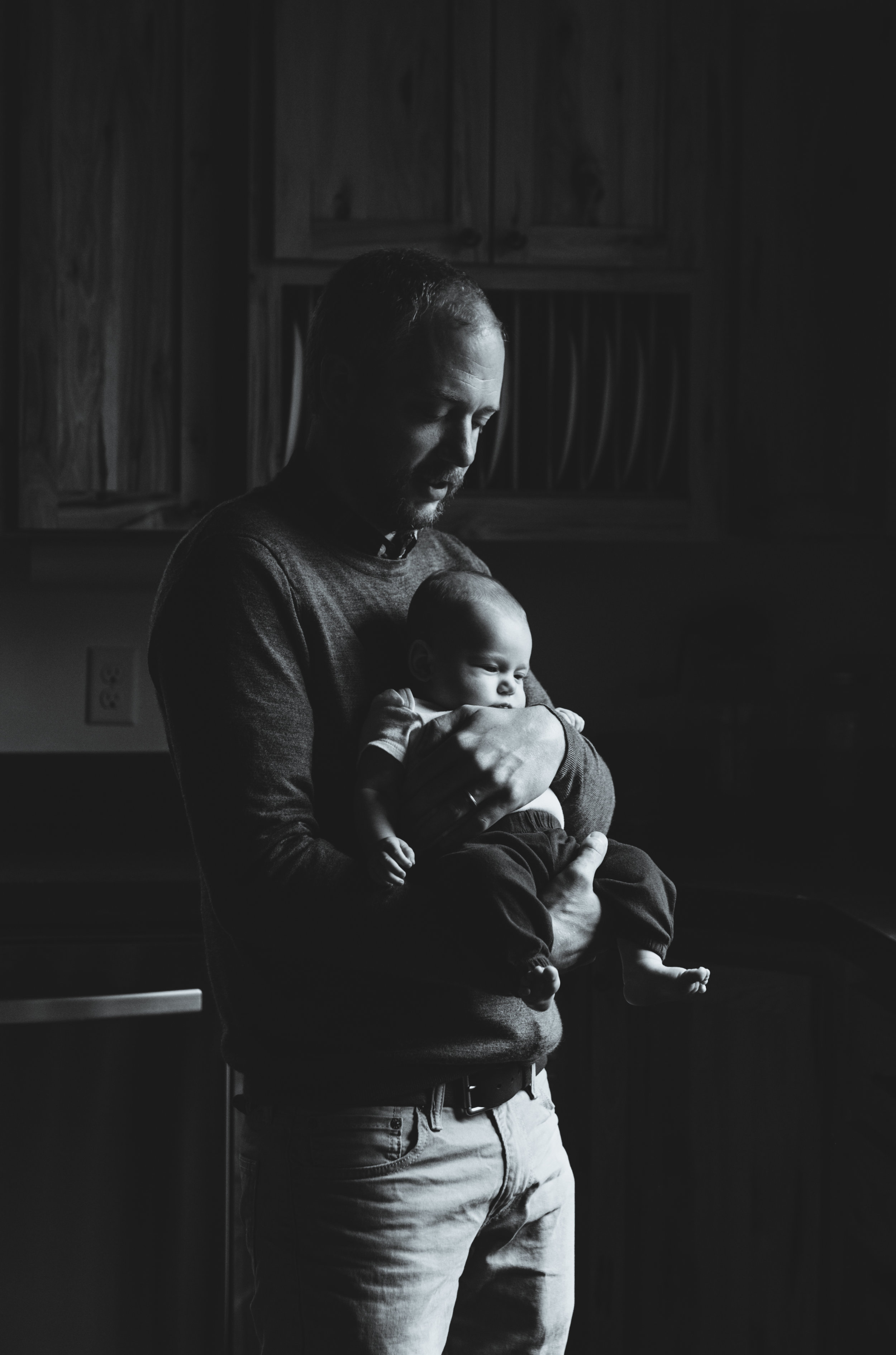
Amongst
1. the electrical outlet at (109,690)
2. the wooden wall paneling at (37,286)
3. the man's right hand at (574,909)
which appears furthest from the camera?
the electrical outlet at (109,690)

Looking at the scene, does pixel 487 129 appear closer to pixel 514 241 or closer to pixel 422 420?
pixel 514 241

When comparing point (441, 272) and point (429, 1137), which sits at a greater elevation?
point (441, 272)

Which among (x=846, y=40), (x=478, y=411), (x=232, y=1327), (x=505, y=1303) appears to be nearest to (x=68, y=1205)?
(x=232, y=1327)

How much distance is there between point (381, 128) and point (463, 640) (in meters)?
1.36

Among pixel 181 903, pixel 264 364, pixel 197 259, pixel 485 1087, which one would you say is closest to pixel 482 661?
pixel 485 1087

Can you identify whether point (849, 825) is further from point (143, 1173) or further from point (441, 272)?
point (441, 272)

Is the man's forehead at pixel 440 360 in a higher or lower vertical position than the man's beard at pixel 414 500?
higher

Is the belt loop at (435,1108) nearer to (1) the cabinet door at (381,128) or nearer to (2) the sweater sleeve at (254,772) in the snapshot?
(2) the sweater sleeve at (254,772)

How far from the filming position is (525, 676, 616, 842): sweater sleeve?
123cm

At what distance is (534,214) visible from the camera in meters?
2.22

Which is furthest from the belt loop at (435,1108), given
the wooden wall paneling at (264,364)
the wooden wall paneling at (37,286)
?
the wooden wall paneling at (37,286)

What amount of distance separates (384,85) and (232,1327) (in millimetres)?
1949

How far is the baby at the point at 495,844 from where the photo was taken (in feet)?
3.43

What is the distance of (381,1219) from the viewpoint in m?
1.10
